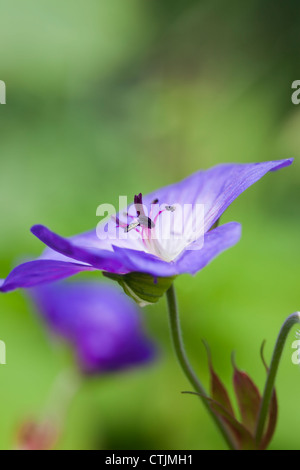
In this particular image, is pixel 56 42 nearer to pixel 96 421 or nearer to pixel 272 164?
pixel 96 421

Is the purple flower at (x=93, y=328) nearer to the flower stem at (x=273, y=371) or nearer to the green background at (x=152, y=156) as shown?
the green background at (x=152, y=156)

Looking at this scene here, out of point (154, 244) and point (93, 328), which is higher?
point (154, 244)

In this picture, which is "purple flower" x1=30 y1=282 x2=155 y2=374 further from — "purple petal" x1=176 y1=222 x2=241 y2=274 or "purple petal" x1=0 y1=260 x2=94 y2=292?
"purple petal" x1=176 y1=222 x2=241 y2=274

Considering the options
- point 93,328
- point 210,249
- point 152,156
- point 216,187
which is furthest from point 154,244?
point 152,156

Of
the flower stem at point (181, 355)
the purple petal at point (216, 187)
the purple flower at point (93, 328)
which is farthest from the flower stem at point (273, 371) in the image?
the purple flower at point (93, 328)

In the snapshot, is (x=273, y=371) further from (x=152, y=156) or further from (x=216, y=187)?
(x=152, y=156)

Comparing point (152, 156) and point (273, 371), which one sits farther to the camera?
point (152, 156)
